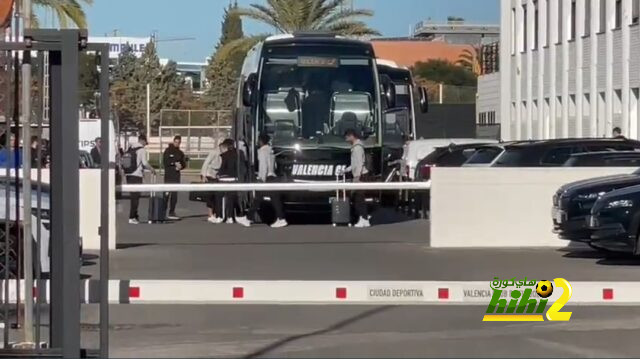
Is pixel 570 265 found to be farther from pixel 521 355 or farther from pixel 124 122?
pixel 124 122

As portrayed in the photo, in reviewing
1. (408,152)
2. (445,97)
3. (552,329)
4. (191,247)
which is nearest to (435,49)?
(445,97)

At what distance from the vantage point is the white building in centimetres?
3534

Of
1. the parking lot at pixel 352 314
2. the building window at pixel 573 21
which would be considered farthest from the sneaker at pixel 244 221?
the building window at pixel 573 21

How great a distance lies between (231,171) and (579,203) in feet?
32.5

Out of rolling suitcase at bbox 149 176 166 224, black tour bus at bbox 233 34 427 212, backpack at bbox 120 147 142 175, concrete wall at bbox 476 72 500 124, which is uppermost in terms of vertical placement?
concrete wall at bbox 476 72 500 124

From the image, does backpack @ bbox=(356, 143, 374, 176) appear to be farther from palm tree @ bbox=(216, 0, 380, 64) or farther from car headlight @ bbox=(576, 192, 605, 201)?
palm tree @ bbox=(216, 0, 380, 64)

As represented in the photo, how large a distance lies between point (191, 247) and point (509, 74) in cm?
3191

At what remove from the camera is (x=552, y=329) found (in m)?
11.6

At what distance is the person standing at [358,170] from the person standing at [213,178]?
2915 mm

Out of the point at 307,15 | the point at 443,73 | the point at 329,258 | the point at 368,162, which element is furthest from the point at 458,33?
the point at 329,258

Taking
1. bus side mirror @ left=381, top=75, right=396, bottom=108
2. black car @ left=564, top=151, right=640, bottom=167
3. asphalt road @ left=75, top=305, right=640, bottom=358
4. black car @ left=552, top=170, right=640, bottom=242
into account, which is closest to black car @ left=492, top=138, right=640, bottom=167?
black car @ left=564, top=151, right=640, bottom=167

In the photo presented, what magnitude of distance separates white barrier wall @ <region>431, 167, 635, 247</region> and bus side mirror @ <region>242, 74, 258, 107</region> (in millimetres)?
6594

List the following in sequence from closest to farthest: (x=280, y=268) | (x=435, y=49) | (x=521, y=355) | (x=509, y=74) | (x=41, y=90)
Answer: (x=41, y=90)
(x=521, y=355)
(x=280, y=268)
(x=509, y=74)
(x=435, y=49)

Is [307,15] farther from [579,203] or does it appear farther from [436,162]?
[579,203]
